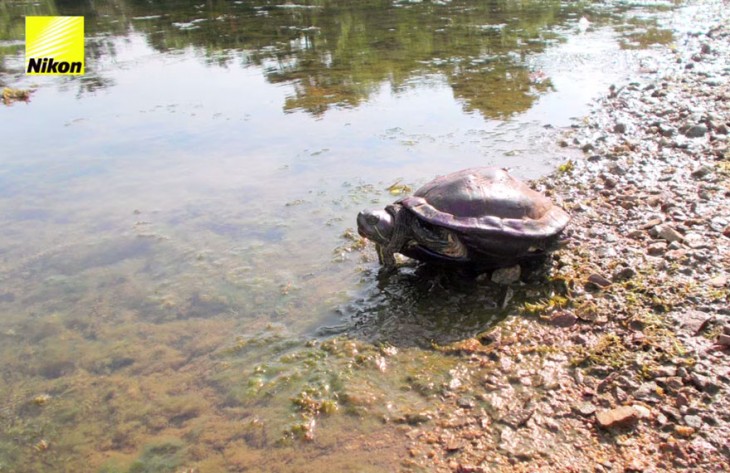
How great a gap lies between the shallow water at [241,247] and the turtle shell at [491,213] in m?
0.53

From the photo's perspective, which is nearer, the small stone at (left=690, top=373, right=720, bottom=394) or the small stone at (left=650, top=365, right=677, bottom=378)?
the small stone at (left=690, top=373, right=720, bottom=394)

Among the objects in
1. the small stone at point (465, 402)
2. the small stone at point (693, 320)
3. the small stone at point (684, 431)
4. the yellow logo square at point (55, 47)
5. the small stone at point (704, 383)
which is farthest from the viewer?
the yellow logo square at point (55, 47)

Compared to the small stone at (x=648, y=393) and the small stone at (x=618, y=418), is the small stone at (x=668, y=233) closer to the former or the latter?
the small stone at (x=648, y=393)

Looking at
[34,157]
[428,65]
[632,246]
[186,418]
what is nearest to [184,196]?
[34,157]

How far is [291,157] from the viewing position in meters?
7.82

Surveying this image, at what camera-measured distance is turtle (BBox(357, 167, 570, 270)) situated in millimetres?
4469

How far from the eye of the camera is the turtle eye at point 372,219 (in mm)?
4695

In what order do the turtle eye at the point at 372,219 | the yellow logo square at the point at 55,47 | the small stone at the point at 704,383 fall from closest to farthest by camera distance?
the small stone at the point at 704,383 < the turtle eye at the point at 372,219 < the yellow logo square at the point at 55,47

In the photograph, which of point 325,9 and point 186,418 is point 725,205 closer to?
point 186,418

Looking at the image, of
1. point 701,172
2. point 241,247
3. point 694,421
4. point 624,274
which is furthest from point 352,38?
point 694,421

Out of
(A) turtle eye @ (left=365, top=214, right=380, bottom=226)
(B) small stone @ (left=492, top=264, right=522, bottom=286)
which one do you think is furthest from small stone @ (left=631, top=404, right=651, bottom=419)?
(A) turtle eye @ (left=365, top=214, right=380, bottom=226)

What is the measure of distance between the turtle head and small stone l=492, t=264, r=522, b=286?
0.98 meters

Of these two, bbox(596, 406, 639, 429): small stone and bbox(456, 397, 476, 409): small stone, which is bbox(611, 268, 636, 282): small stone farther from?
bbox(456, 397, 476, 409): small stone


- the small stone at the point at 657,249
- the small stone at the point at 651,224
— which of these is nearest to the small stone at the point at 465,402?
the small stone at the point at 657,249
